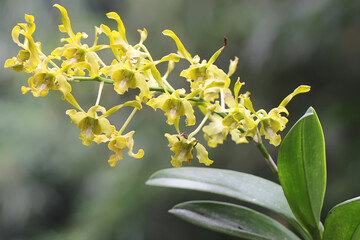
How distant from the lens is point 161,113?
7.90 feet

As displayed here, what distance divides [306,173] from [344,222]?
0.08m

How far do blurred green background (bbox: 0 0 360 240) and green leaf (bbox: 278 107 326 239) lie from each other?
52.6 inches

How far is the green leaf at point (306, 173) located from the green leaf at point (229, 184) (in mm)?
65

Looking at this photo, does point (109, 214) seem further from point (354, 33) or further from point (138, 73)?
point (138, 73)

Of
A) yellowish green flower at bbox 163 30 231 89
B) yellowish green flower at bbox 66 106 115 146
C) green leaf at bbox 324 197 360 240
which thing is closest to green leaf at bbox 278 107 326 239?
green leaf at bbox 324 197 360 240

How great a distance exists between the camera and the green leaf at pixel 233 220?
62 cm

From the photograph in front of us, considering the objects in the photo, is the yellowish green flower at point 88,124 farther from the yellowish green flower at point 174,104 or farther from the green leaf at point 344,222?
the green leaf at point 344,222

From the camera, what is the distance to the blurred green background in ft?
6.20

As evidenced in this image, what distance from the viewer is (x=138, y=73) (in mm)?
548

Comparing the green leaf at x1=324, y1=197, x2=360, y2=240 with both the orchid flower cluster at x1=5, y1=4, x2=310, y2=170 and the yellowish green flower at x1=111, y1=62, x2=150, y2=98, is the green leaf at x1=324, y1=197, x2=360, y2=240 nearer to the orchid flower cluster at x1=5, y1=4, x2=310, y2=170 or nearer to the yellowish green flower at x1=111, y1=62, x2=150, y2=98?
the orchid flower cluster at x1=5, y1=4, x2=310, y2=170

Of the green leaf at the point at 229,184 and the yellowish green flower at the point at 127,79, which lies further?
the green leaf at the point at 229,184

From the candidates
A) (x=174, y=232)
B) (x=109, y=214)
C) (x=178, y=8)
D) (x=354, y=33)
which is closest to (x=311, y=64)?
(x=354, y=33)

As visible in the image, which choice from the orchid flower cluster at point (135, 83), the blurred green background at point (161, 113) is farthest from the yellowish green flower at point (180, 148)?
the blurred green background at point (161, 113)

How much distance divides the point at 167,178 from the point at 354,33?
1.56 metres
